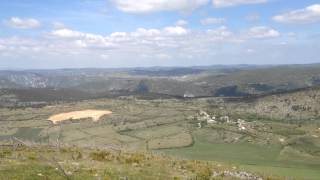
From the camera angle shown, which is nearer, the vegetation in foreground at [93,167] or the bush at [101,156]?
the vegetation in foreground at [93,167]

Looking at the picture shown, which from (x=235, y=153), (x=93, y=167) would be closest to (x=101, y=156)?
(x=93, y=167)

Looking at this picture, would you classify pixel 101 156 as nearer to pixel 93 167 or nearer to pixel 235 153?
pixel 93 167

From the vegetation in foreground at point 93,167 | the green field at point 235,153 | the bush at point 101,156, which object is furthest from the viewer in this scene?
the green field at point 235,153

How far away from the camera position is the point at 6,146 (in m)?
42.4

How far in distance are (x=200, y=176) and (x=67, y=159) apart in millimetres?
10769

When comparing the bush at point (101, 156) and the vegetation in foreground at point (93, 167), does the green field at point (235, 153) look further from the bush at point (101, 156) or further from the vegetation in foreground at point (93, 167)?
the vegetation in foreground at point (93, 167)

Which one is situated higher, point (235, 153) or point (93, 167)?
point (93, 167)

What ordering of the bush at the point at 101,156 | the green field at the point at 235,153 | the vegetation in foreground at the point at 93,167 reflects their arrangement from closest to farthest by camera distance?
the vegetation in foreground at the point at 93,167
the bush at the point at 101,156
the green field at the point at 235,153

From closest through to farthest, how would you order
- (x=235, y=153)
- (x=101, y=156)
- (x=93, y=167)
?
(x=93, y=167), (x=101, y=156), (x=235, y=153)

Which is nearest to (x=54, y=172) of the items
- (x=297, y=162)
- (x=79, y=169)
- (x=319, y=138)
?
(x=79, y=169)

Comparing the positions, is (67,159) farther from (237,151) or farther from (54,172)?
(237,151)

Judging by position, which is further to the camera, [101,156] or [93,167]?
[101,156]

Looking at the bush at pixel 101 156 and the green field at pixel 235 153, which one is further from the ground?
the bush at pixel 101 156

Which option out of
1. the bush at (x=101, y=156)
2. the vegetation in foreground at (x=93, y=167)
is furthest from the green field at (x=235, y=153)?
the vegetation in foreground at (x=93, y=167)
